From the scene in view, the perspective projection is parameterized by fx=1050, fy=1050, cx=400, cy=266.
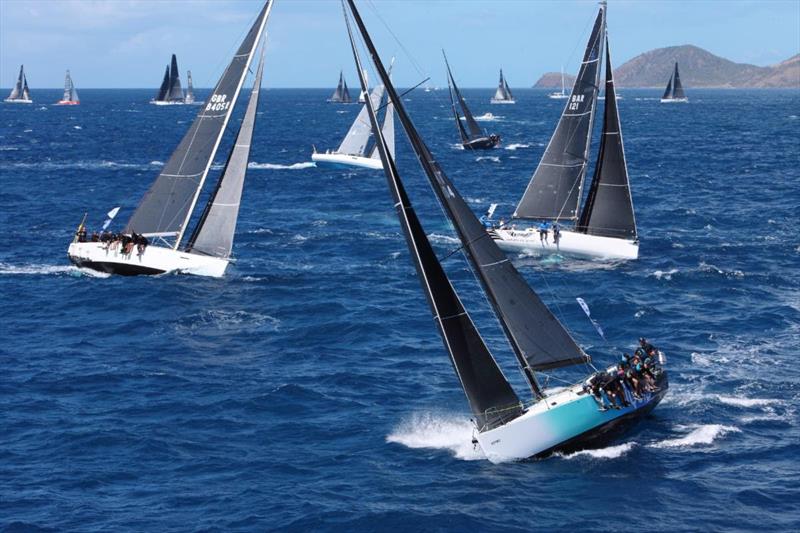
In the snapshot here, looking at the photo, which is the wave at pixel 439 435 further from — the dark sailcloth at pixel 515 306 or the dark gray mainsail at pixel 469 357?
the dark sailcloth at pixel 515 306

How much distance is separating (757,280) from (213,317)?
83.7ft

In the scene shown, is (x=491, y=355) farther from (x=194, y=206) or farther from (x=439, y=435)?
(x=194, y=206)

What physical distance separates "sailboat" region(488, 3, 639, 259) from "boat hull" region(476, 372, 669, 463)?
25350mm

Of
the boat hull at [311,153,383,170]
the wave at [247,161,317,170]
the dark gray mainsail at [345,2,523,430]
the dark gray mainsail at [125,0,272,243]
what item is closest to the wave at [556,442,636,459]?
the dark gray mainsail at [345,2,523,430]

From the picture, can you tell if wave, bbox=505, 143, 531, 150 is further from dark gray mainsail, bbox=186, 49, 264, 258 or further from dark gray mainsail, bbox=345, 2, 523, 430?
dark gray mainsail, bbox=345, 2, 523, 430

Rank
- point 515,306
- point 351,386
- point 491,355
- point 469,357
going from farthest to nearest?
point 351,386
point 515,306
point 469,357
point 491,355

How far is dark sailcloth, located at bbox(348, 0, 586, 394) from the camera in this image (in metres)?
29.4

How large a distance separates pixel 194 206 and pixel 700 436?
28.1m

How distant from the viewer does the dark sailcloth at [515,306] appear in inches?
1157

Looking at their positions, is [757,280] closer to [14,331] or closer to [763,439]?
[763,439]

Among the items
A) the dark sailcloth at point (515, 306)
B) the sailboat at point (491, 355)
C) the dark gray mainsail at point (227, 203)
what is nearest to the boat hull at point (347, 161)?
the dark gray mainsail at point (227, 203)

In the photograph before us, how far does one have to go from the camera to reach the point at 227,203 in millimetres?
49969

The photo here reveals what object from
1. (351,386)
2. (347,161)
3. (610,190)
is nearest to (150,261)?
(351,386)

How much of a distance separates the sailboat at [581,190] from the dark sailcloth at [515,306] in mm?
23412
